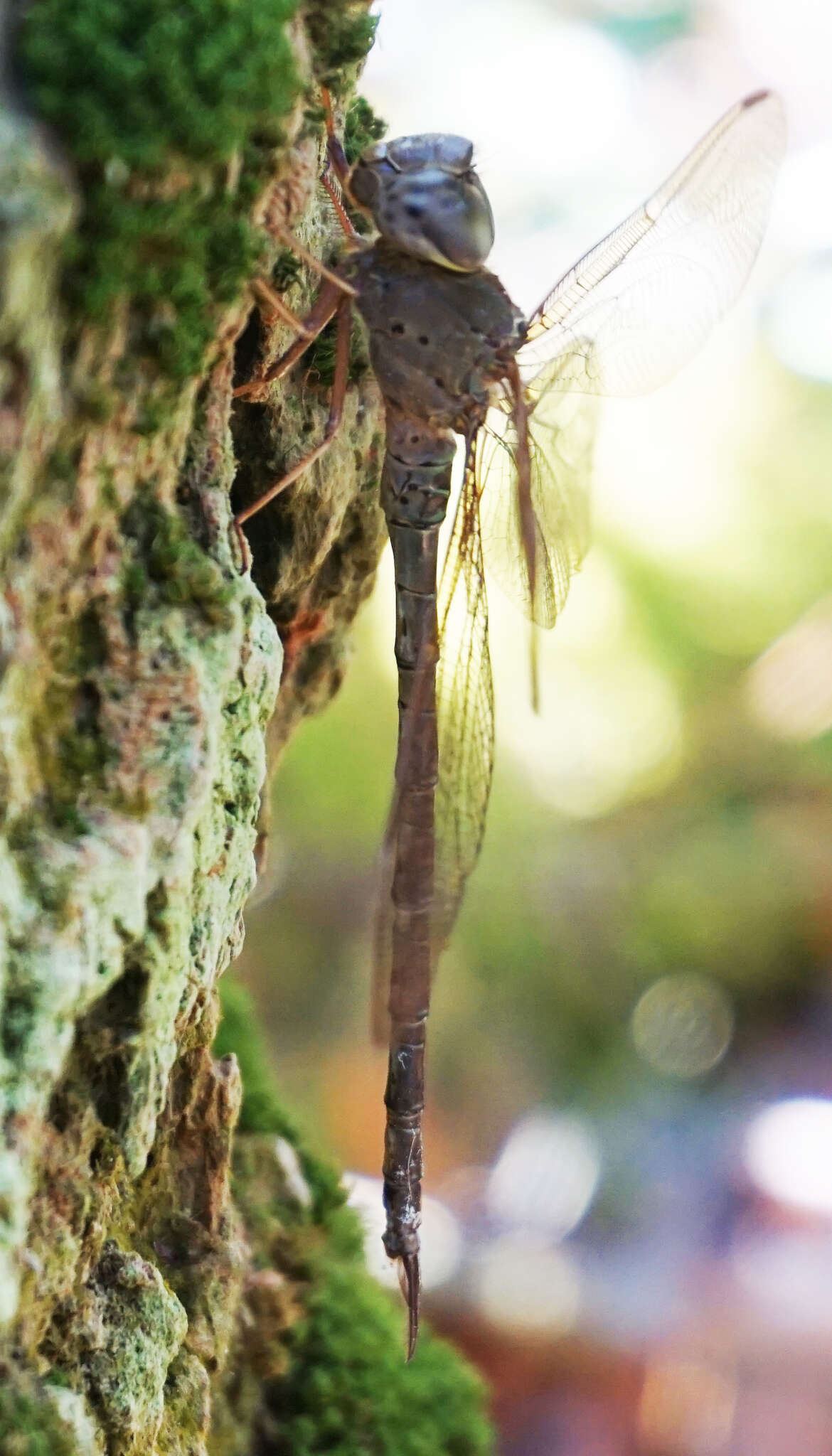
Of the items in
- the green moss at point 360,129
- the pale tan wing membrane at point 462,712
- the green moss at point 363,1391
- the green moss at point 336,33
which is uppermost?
the green moss at point 360,129

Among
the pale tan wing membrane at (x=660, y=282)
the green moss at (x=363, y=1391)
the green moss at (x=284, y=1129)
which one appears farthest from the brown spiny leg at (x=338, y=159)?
the green moss at (x=363, y=1391)

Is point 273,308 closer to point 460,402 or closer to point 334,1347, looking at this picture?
point 460,402

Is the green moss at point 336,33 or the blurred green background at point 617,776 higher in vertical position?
the blurred green background at point 617,776

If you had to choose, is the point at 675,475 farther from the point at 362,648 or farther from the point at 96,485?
the point at 96,485

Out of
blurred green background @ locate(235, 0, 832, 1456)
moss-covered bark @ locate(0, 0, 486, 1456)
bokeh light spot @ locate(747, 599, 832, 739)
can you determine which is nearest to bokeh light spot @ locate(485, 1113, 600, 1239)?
blurred green background @ locate(235, 0, 832, 1456)

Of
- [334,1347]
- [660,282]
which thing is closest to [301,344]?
[660,282]

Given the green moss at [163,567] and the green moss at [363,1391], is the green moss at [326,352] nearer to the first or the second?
the green moss at [163,567]

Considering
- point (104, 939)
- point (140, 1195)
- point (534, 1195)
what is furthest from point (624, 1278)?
point (104, 939)
